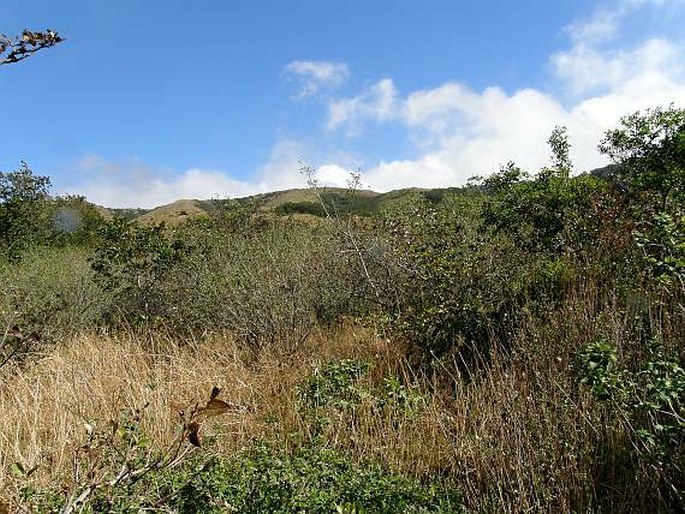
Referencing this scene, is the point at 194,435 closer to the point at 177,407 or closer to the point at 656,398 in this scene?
the point at 177,407

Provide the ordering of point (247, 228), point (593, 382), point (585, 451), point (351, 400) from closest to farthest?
point (593, 382)
point (585, 451)
point (351, 400)
point (247, 228)

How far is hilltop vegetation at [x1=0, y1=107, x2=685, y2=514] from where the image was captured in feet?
9.81

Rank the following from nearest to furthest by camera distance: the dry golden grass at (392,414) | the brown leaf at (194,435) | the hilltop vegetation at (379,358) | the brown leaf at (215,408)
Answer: the brown leaf at (215,408)
the brown leaf at (194,435)
the hilltop vegetation at (379,358)
the dry golden grass at (392,414)

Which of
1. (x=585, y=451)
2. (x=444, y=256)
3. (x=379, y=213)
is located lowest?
(x=585, y=451)

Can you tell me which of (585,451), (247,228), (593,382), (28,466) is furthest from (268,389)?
(247,228)

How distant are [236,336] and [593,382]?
5.26m

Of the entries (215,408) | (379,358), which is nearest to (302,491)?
(215,408)

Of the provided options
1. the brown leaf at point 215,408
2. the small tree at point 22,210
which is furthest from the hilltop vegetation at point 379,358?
the small tree at point 22,210

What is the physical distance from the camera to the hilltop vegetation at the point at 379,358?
2990 mm

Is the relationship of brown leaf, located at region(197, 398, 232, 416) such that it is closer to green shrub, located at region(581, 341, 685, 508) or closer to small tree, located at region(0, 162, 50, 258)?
green shrub, located at region(581, 341, 685, 508)

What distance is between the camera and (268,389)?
17.6ft

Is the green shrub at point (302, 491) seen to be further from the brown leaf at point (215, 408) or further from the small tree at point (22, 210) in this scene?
the small tree at point (22, 210)

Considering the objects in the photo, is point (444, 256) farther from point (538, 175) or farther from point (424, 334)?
point (538, 175)

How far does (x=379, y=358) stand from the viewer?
6.09 m
